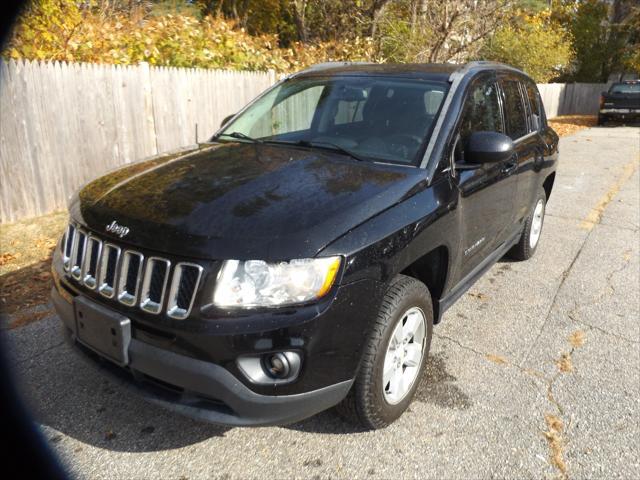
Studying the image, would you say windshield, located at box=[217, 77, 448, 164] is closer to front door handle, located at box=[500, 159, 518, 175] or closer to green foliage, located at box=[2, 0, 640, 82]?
front door handle, located at box=[500, 159, 518, 175]

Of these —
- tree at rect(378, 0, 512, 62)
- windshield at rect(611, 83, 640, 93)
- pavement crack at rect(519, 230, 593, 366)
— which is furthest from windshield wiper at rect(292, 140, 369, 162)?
windshield at rect(611, 83, 640, 93)

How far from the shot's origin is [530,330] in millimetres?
3869

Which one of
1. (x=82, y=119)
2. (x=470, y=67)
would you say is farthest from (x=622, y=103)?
(x=82, y=119)

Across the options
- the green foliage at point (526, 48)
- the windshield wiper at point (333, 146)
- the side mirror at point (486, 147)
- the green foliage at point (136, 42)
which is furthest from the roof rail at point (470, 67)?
the green foliage at point (526, 48)

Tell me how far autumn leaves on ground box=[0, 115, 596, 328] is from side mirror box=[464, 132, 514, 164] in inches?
131

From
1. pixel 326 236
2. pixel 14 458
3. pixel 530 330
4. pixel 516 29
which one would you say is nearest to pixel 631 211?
pixel 530 330

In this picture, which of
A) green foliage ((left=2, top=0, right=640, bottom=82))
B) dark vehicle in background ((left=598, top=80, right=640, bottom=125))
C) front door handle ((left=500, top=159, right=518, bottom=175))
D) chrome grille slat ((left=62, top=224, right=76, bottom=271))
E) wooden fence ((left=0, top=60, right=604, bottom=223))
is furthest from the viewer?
dark vehicle in background ((left=598, top=80, right=640, bottom=125))

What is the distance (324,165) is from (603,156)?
12287 mm

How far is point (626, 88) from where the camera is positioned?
821 inches

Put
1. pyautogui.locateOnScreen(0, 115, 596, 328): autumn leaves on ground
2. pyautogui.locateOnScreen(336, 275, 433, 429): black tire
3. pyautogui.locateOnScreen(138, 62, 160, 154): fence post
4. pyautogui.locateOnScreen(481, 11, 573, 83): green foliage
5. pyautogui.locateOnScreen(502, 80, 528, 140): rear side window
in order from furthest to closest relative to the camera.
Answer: pyautogui.locateOnScreen(481, 11, 573, 83): green foliage → pyautogui.locateOnScreen(138, 62, 160, 154): fence post → pyautogui.locateOnScreen(502, 80, 528, 140): rear side window → pyautogui.locateOnScreen(0, 115, 596, 328): autumn leaves on ground → pyautogui.locateOnScreen(336, 275, 433, 429): black tire

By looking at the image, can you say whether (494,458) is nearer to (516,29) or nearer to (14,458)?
(14,458)

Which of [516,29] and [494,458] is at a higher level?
[516,29]

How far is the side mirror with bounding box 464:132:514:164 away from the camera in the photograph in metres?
3.07

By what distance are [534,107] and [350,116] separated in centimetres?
239
